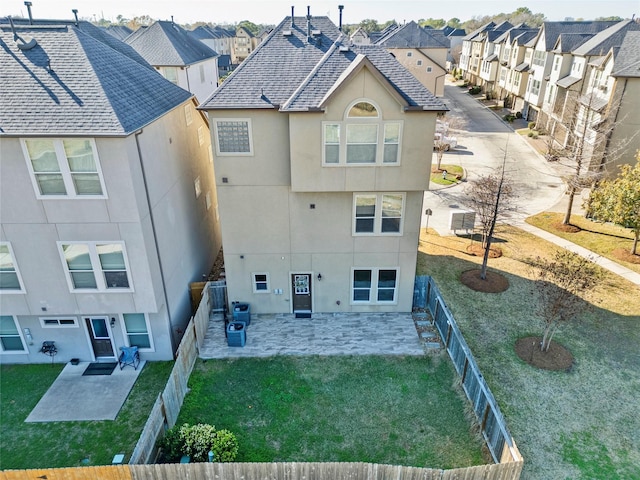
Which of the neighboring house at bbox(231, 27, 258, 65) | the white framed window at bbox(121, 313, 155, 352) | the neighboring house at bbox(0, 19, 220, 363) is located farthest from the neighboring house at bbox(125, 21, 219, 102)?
the neighboring house at bbox(231, 27, 258, 65)

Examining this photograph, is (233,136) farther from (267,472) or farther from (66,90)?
(267,472)

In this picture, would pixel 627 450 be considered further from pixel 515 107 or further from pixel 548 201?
pixel 515 107

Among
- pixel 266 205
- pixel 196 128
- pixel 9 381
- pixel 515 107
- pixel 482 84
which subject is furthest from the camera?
pixel 482 84

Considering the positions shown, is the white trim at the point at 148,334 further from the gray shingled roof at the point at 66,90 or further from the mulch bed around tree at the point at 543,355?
the mulch bed around tree at the point at 543,355

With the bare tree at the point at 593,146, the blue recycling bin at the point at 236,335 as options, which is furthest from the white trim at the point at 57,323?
the bare tree at the point at 593,146

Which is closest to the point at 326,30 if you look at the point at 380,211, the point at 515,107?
the point at 380,211
